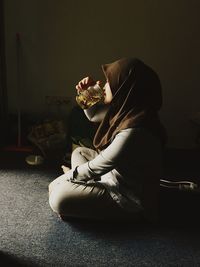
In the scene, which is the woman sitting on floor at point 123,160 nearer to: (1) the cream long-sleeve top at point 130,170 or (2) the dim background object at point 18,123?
(1) the cream long-sleeve top at point 130,170

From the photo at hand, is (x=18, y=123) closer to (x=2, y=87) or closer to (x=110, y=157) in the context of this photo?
(x=2, y=87)

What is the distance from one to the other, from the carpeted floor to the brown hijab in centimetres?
53

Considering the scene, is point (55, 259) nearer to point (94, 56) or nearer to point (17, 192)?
point (17, 192)

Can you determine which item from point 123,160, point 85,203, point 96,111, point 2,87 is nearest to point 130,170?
point 123,160

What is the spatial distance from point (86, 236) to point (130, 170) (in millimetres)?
398

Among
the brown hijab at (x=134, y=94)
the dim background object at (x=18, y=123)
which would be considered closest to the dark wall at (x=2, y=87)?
the dim background object at (x=18, y=123)

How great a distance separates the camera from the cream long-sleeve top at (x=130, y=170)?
1.55 metres

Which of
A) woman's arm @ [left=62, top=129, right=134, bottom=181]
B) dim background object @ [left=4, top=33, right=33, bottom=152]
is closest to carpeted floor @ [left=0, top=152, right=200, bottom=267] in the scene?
woman's arm @ [left=62, top=129, right=134, bottom=181]

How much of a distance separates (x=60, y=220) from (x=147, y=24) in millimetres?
1496

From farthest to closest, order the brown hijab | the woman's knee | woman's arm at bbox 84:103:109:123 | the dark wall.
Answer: the dark wall < woman's arm at bbox 84:103:109:123 < the woman's knee < the brown hijab

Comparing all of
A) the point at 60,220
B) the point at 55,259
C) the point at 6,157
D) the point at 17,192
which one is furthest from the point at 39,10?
the point at 55,259

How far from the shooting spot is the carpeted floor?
152 cm

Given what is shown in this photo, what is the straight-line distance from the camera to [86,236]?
1.66 meters

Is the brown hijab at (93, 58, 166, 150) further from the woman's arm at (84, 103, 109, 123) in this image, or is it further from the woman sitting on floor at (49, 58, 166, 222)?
the woman's arm at (84, 103, 109, 123)
